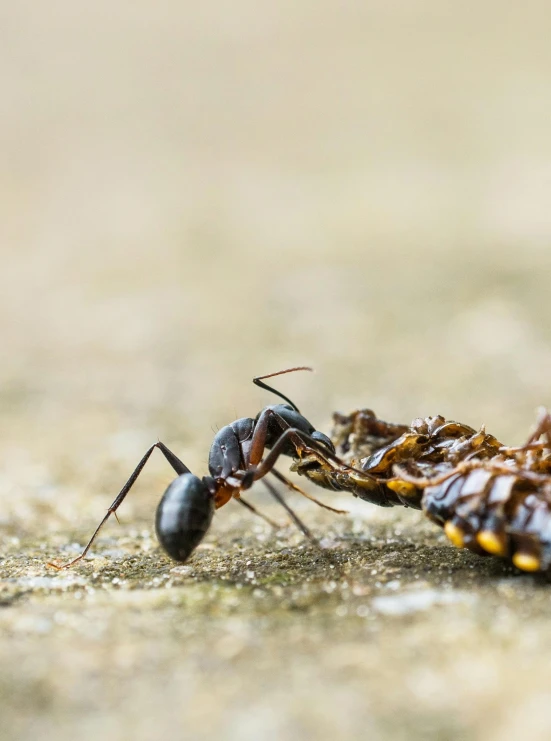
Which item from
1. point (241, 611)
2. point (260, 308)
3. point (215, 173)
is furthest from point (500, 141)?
point (241, 611)

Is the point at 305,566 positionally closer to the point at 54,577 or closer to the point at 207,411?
the point at 54,577

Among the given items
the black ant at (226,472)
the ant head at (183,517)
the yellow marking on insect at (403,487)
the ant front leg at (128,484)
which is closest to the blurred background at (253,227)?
the ant front leg at (128,484)

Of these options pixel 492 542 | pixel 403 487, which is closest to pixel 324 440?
pixel 403 487

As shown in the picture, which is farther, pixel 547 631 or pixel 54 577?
pixel 54 577

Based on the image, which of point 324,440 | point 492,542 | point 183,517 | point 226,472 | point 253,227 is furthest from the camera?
point 253,227

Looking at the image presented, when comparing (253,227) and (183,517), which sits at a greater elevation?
(253,227)

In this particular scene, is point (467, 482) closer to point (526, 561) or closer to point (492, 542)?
point (492, 542)

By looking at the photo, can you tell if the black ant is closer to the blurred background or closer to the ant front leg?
the ant front leg
